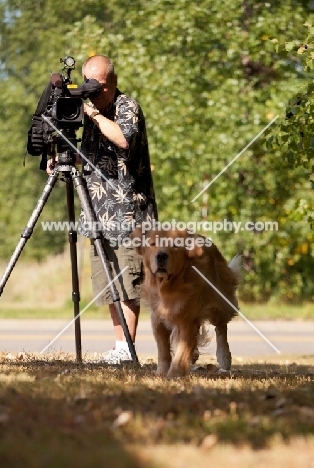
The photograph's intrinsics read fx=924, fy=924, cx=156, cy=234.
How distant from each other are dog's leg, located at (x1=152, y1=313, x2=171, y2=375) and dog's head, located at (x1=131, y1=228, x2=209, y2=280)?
39cm

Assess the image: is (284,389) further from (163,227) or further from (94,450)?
(94,450)

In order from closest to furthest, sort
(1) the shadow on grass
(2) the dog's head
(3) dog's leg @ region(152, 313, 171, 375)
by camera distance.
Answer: (1) the shadow on grass → (2) the dog's head → (3) dog's leg @ region(152, 313, 171, 375)

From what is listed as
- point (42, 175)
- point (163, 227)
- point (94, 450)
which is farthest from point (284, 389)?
point (42, 175)

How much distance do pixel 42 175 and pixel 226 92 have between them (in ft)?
42.6

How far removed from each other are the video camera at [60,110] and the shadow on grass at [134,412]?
1.73m

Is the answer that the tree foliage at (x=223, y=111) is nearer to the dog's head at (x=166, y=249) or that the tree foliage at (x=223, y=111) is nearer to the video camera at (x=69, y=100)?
the video camera at (x=69, y=100)

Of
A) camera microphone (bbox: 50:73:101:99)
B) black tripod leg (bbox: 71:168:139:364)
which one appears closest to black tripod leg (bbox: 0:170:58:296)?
black tripod leg (bbox: 71:168:139:364)

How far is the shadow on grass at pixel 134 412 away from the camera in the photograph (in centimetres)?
353

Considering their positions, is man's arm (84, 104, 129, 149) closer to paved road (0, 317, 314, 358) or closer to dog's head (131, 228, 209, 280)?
dog's head (131, 228, 209, 280)

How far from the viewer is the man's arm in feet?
21.1

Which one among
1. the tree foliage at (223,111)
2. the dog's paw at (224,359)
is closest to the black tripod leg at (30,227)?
the dog's paw at (224,359)

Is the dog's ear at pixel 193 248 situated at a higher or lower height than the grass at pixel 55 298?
higher

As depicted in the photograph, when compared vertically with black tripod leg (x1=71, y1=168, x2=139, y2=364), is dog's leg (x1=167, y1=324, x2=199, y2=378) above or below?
below

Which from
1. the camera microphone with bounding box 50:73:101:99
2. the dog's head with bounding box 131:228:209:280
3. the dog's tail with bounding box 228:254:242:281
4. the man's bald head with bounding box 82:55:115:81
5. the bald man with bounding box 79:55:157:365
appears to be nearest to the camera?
the dog's head with bounding box 131:228:209:280
